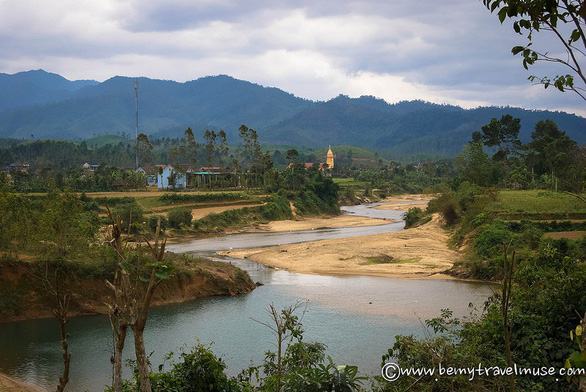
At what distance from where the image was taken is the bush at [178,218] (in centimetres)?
6706

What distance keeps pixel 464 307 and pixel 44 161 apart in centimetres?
13667

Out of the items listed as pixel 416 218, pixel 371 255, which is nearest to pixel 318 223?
pixel 416 218

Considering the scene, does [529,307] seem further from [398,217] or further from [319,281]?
[398,217]

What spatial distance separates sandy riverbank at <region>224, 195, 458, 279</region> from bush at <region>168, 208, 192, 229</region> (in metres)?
14.2

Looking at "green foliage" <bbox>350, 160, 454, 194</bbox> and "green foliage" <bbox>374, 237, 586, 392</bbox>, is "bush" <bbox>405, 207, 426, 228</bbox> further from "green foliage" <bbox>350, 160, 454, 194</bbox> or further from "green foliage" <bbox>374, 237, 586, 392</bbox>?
"green foliage" <bbox>350, 160, 454, 194</bbox>

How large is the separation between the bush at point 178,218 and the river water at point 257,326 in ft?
86.7

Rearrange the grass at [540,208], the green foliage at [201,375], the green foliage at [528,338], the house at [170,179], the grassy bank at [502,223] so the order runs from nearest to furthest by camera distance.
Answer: the green foliage at [528,338] → the green foliage at [201,375] → the grassy bank at [502,223] → the grass at [540,208] → the house at [170,179]

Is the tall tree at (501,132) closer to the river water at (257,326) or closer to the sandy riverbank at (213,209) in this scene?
the sandy riverbank at (213,209)

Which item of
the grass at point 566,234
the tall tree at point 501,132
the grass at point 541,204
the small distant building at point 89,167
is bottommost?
the grass at point 566,234

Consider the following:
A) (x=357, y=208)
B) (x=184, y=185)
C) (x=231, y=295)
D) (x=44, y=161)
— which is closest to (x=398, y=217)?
(x=357, y=208)

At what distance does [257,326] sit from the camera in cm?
2891

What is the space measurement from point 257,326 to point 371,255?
22090 mm

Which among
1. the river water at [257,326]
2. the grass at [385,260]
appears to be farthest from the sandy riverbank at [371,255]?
the river water at [257,326]

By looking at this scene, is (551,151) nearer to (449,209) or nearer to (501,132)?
(501,132)
